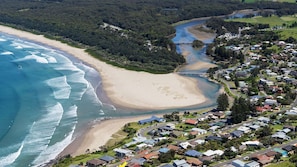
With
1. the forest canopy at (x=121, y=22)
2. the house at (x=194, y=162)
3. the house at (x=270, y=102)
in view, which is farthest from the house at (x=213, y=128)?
the forest canopy at (x=121, y=22)

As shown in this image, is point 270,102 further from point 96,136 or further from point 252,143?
point 96,136

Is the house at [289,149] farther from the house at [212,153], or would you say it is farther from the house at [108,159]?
the house at [108,159]

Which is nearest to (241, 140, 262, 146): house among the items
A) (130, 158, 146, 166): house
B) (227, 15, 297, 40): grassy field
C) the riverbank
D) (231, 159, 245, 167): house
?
(231, 159, 245, 167): house

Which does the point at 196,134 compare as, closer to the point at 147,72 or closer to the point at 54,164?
the point at 54,164

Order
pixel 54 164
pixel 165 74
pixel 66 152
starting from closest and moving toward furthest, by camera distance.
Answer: pixel 54 164 < pixel 66 152 < pixel 165 74

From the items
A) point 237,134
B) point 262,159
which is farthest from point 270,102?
point 262,159

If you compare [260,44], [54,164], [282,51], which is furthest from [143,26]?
[54,164]

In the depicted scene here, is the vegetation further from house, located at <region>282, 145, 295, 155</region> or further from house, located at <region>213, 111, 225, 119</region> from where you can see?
house, located at <region>282, 145, 295, 155</region>
